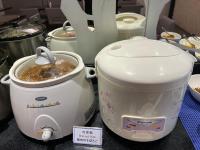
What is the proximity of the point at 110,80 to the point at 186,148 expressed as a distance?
1.12 feet

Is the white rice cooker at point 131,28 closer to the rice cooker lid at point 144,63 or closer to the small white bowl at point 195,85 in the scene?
the rice cooker lid at point 144,63

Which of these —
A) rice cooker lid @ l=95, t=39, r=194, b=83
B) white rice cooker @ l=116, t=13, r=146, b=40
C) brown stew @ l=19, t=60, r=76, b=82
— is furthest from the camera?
white rice cooker @ l=116, t=13, r=146, b=40

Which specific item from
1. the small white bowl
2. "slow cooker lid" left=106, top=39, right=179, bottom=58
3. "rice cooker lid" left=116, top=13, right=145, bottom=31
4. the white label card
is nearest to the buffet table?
the white label card

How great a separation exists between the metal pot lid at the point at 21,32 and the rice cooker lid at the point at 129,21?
34 cm

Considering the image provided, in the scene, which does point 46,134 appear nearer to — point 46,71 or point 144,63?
point 46,71

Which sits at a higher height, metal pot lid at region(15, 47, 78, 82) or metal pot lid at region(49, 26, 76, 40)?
metal pot lid at region(49, 26, 76, 40)

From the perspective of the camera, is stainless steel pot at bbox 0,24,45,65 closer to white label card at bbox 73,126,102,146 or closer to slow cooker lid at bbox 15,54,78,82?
slow cooker lid at bbox 15,54,78,82

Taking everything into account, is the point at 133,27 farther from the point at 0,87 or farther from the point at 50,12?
the point at 50,12

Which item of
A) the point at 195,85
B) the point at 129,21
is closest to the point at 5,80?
the point at 129,21

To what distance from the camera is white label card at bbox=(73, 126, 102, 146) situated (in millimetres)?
556

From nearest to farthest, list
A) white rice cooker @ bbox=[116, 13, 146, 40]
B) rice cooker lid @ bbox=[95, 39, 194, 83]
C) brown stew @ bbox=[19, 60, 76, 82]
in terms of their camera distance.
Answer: rice cooker lid @ bbox=[95, 39, 194, 83]
brown stew @ bbox=[19, 60, 76, 82]
white rice cooker @ bbox=[116, 13, 146, 40]

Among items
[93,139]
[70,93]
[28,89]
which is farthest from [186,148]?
[28,89]

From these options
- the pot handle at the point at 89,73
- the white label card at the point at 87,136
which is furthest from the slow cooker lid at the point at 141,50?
the white label card at the point at 87,136

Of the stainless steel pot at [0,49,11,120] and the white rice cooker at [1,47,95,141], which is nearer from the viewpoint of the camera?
the white rice cooker at [1,47,95,141]
